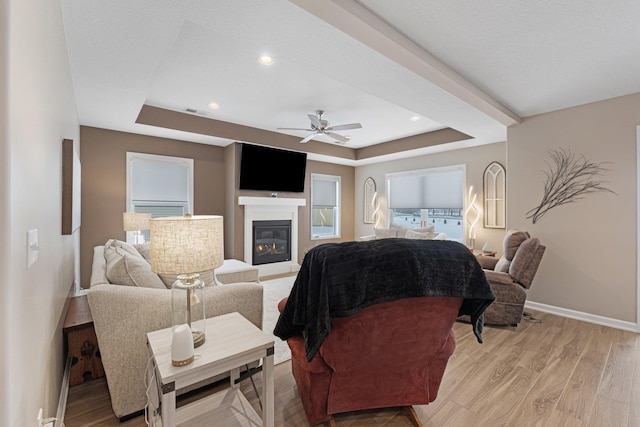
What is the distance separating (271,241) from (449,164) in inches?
152

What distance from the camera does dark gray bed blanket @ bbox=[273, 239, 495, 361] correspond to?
131 centimetres

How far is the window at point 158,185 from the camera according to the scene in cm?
455

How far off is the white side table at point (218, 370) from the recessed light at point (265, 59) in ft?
7.42

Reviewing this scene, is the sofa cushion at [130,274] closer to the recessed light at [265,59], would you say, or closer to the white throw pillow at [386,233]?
the recessed light at [265,59]

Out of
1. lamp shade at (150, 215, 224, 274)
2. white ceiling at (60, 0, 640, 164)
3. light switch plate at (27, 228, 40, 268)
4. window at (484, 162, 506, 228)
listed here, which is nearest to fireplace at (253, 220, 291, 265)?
white ceiling at (60, 0, 640, 164)

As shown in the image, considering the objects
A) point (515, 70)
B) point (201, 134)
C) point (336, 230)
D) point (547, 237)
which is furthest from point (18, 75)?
point (336, 230)

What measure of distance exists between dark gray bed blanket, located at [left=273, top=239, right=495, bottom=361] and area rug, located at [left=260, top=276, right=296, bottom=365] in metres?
1.23

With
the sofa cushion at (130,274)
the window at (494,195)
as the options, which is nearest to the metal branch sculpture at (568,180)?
the window at (494,195)

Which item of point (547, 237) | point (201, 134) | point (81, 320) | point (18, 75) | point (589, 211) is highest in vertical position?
point (201, 134)

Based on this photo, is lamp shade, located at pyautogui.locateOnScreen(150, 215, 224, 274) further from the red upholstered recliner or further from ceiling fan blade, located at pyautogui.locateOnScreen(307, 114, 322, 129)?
ceiling fan blade, located at pyautogui.locateOnScreen(307, 114, 322, 129)

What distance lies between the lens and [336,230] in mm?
7227

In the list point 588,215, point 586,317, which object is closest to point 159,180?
point 588,215

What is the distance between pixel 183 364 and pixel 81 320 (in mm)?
1356

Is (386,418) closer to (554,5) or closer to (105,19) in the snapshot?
(554,5)
